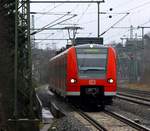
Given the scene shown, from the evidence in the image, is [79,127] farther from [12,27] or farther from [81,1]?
[81,1]

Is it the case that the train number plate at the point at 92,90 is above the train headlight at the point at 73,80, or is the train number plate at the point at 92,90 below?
below

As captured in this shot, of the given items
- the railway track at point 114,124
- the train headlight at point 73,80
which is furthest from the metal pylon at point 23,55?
the train headlight at point 73,80

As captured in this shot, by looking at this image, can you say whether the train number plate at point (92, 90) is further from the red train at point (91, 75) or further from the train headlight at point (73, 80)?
the train headlight at point (73, 80)

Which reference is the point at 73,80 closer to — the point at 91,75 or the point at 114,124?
the point at 91,75

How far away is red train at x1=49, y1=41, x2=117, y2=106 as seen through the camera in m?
22.8

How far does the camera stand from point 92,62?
75.9 ft

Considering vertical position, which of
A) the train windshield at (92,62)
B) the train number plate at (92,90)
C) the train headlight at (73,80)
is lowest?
the train number plate at (92,90)

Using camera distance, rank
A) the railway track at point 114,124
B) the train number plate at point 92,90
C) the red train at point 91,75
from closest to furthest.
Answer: the railway track at point 114,124
the red train at point 91,75
the train number plate at point 92,90

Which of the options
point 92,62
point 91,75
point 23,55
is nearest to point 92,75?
point 91,75

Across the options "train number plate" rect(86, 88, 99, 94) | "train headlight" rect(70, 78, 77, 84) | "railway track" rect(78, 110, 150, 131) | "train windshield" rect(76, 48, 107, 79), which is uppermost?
"train windshield" rect(76, 48, 107, 79)

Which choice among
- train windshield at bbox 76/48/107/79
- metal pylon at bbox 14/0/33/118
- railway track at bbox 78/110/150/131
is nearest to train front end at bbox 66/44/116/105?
train windshield at bbox 76/48/107/79

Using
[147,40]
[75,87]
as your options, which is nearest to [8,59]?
[75,87]

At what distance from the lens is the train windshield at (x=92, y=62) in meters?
22.9

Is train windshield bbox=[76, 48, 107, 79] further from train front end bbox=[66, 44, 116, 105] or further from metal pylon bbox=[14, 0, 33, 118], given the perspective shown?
metal pylon bbox=[14, 0, 33, 118]
